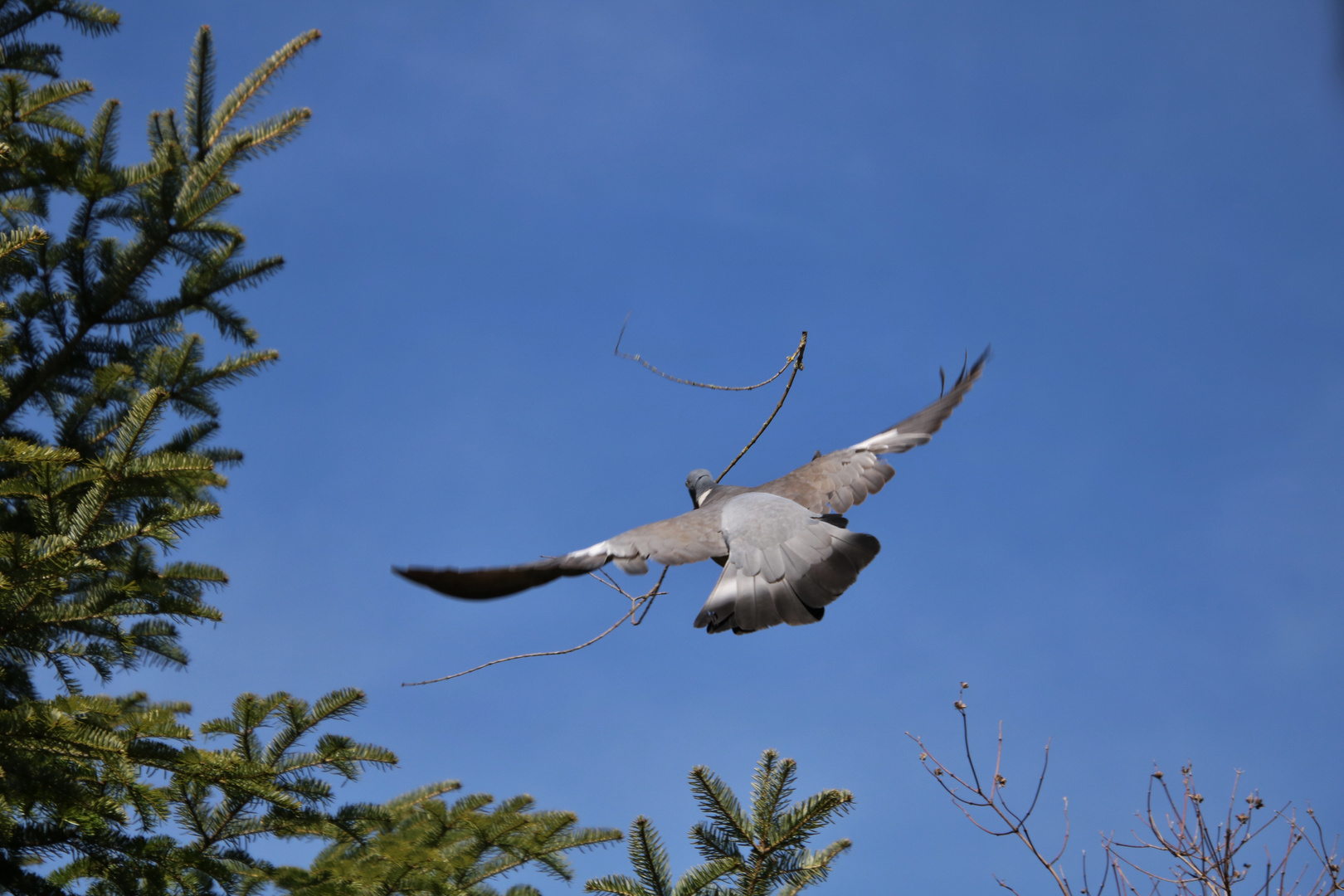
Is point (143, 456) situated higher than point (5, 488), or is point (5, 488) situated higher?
point (143, 456)

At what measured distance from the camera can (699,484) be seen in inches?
182

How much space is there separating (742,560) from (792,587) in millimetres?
254

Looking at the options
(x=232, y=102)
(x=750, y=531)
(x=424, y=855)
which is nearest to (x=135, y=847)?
(x=424, y=855)

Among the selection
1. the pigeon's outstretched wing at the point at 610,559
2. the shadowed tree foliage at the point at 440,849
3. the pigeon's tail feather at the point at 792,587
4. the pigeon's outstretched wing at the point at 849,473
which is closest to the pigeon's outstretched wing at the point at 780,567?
the pigeon's tail feather at the point at 792,587

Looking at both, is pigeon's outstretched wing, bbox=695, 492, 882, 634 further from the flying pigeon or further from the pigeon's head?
the pigeon's head

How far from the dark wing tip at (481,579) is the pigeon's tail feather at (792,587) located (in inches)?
23.3

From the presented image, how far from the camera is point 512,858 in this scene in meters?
3.93

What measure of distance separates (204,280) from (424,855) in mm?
3272

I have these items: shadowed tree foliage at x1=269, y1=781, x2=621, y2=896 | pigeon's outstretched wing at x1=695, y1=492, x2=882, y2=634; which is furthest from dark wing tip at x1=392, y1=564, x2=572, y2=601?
shadowed tree foliage at x1=269, y1=781, x2=621, y2=896

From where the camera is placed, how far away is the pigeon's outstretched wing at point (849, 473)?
4327mm

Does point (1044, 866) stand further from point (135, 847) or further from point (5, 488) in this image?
point (5, 488)

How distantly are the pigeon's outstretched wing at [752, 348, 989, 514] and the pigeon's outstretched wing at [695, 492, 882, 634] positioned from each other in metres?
0.46

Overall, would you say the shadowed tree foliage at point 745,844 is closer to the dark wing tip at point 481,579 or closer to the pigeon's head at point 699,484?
the dark wing tip at point 481,579

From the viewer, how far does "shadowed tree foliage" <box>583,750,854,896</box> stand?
278 cm
